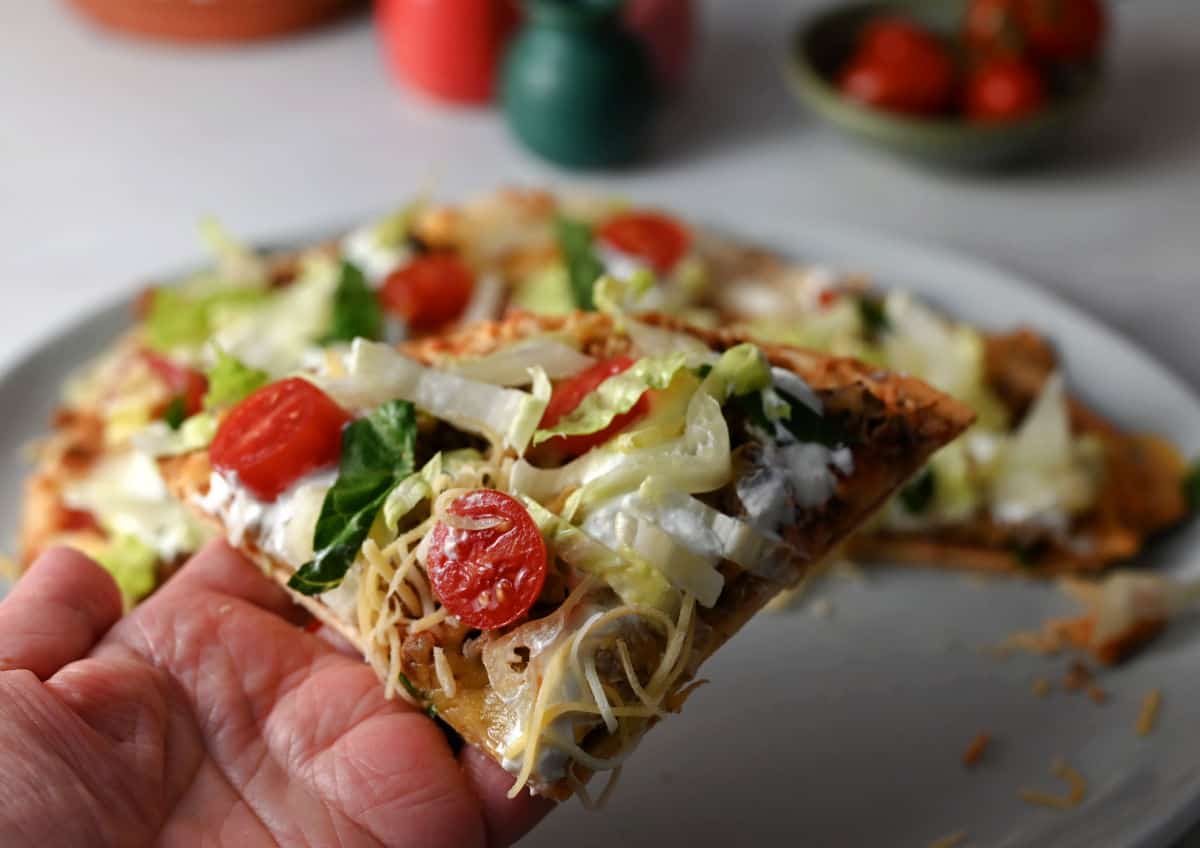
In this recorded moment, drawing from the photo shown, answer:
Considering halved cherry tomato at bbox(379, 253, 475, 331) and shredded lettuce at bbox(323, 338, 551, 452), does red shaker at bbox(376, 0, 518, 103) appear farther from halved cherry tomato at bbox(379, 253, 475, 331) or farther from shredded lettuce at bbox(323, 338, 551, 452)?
shredded lettuce at bbox(323, 338, 551, 452)

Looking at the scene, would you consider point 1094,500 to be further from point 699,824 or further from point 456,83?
point 456,83

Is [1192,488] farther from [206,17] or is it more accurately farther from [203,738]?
[206,17]

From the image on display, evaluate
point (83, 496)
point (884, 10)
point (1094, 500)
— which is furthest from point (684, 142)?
point (83, 496)

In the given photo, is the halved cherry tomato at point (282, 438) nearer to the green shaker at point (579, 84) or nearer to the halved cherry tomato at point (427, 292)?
the halved cherry tomato at point (427, 292)

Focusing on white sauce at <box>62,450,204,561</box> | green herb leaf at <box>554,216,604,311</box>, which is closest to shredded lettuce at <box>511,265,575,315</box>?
green herb leaf at <box>554,216,604,311</box>

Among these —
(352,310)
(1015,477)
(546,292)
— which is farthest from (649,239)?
(1015,477)

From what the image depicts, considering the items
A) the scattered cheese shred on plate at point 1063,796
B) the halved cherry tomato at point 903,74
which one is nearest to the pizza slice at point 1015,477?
the scattered cheese shred on plate at point 1063,796
